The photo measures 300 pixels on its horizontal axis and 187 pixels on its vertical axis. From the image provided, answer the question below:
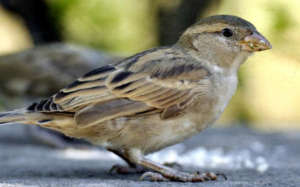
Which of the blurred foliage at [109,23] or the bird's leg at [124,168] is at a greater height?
the blurred foliage at [109,23]

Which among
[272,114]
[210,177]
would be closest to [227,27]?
[210,177]

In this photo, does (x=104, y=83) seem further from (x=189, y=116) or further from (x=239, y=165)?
(x=239, y=165)

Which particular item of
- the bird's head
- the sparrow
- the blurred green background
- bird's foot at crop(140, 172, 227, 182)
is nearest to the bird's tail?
the sparrow

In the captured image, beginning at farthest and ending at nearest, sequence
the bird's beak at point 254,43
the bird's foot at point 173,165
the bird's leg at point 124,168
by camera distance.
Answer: the bird's foot at point 173,165, the bird's leg at point 124,168, the bird's beak at point 254,43

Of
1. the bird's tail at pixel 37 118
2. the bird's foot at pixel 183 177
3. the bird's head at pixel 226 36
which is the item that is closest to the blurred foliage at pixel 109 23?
the bird's head at pixel 226 36

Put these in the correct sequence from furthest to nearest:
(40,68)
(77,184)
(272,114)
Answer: (272,114) < (40,68) < (77,184)

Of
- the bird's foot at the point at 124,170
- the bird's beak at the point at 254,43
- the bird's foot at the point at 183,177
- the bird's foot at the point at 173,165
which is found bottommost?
the bird's foot at the point at 183,177

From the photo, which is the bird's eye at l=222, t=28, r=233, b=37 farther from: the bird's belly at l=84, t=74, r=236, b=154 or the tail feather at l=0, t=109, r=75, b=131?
the tail feather at l=0, t=109, r=75, b=131

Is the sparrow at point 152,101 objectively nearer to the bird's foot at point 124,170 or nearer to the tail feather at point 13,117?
the tail feather at point 13,117
